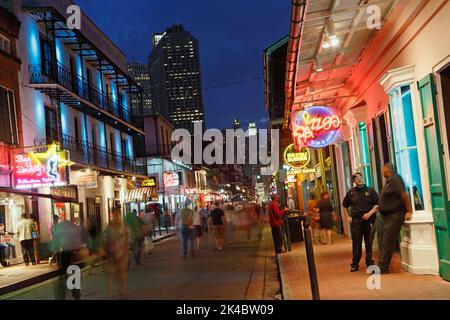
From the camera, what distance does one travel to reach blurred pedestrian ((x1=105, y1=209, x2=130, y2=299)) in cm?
1038

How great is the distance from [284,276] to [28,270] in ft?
31.5

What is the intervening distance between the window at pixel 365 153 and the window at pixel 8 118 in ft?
41.2

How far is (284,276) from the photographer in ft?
37.6

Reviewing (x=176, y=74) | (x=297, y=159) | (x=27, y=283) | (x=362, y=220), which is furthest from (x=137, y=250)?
(x=176, y=74)

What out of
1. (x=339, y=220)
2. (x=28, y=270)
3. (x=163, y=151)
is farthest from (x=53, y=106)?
(x=163, y=151)

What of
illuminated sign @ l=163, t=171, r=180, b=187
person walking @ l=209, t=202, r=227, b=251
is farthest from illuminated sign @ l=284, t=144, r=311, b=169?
illuminated sign @ l=163, t=171, r=180, b=187

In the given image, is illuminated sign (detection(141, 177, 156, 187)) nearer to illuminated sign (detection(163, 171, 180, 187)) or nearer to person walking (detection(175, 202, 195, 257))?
illuminated sign (detection(163, 171, 180, 187))

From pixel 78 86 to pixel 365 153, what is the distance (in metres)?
18.4

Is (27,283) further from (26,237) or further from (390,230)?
(390,230)

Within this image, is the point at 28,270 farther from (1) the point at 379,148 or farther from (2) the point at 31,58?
(1) the point at 379,148

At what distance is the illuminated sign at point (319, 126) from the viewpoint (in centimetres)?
1445

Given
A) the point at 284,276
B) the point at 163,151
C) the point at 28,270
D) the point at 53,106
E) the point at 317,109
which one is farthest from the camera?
the point at 163,151

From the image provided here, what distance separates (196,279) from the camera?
41.5 ft

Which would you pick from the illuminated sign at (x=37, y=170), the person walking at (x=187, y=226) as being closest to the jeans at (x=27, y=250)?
the illuminated sign at (x=37, y=170)
